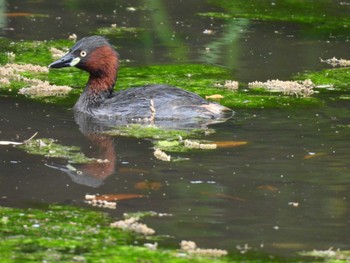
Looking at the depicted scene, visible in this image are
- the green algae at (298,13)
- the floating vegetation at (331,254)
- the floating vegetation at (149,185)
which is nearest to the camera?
the floating vegetation at (331,254)

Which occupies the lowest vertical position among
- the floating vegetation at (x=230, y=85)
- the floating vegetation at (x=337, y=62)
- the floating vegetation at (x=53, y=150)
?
the floating vegetation at (x=53, y=150)

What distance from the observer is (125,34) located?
1650cm

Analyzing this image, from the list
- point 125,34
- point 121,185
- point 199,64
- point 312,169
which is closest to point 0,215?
point 121,185

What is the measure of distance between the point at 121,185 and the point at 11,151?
153cm

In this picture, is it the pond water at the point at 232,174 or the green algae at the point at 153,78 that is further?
the green algae at the point at 153,78

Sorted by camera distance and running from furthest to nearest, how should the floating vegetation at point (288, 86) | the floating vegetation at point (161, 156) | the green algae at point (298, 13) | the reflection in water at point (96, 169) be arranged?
1. the green algae at point (298, 13)
2. the floating vegetation at point (288, 86)
3. the floating vegetation at point (161, 156)
4. the reflection in water at point (96, 169)

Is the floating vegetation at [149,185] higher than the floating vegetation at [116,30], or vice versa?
the floating vegetation at [116,30]

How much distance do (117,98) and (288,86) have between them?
83.7 inches

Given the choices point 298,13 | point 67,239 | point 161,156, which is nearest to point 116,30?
point 298,13

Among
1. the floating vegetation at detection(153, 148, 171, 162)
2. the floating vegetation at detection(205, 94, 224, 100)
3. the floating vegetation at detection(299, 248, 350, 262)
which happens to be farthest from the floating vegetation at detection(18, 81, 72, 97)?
the floating vegetation at detection(299, 248, 350, 262)

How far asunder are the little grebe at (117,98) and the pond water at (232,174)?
339 mm

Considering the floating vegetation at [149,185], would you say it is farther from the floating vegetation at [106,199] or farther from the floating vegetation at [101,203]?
the floating vegetation at [101,203]

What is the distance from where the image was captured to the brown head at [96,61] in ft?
41.3

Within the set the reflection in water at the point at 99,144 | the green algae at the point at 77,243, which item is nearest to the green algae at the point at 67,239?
the green algae at the point at 77,243
